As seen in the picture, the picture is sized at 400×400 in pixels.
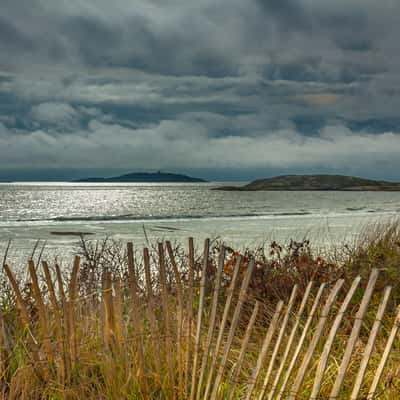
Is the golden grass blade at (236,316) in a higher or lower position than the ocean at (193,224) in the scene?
higher

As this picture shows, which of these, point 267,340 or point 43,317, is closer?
point 267,340

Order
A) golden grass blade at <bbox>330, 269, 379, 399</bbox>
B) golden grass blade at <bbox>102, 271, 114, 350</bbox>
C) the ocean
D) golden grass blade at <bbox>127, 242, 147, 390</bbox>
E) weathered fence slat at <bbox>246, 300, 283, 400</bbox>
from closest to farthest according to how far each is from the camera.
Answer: golden grass blade at <bbox>330, 269, 379, 399</bbox>, weathered fence slat at <bbox>246, 300, 283, 400</bbox>, golden grass blade at <bbox>127, 242, 147, 390</bbox>, golden grass blade at <bbox>102, 271, 114, 350</bbox>, the ocean

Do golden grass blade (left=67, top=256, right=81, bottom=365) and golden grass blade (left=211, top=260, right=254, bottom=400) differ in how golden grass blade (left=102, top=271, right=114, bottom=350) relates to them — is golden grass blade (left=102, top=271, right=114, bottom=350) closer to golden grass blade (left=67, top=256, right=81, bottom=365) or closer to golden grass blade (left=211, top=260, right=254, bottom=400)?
golden grass blade (left=67, top=256, right=81, bottom=365)

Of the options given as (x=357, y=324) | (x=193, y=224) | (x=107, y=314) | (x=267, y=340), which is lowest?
(x=193, y=224)

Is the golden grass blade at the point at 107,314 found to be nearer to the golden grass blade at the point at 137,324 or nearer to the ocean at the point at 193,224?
the golden grass blade at the point at 137,324

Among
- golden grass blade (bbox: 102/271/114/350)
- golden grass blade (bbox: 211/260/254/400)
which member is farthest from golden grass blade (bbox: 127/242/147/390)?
golden grass blade (bbox: 211/260/254/400)

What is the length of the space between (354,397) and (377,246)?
23.1ft

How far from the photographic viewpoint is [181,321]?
10.3 ft

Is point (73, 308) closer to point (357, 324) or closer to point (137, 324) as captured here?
point (137, 324)

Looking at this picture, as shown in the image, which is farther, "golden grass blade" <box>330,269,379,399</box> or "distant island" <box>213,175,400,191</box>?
"distant island" <box>213,175,400,191</box>

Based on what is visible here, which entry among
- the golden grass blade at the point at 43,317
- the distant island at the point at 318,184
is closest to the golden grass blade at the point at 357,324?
the golden grass blade at the point at 43,317

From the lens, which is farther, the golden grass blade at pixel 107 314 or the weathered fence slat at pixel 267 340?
the golden grass blade at pixel 107 314

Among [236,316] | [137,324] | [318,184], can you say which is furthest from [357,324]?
[318,184]

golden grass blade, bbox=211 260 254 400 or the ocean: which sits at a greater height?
golden grass blade, bbox=211 260 254 400
